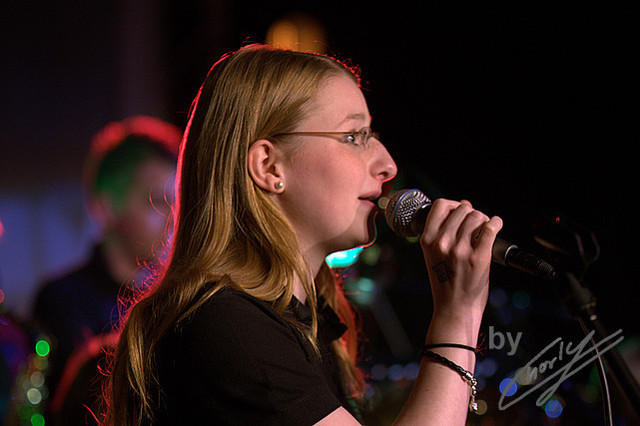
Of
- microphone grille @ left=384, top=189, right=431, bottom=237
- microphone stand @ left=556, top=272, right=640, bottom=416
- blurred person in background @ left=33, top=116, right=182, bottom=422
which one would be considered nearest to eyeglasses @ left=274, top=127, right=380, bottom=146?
microphone grille @ left=384, top=189, right=431, bottom=237

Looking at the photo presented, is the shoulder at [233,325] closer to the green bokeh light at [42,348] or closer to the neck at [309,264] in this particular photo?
the neck at [309,264]

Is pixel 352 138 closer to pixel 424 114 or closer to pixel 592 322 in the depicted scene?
pixel 592 322

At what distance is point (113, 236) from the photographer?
105 inches

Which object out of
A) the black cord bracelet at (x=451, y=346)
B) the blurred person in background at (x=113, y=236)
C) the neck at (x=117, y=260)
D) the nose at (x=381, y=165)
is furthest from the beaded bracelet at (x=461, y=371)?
the neck at (x=117, y=260)

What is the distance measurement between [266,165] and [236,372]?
488 mm

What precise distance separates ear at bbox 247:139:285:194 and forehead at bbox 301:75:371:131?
10 cm

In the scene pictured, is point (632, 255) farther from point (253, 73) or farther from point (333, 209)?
point (253, 73)

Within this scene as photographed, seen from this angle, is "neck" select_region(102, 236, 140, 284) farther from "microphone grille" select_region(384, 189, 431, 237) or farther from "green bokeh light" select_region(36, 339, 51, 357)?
"microphone grille" select_region(384, 189, 431, 237)

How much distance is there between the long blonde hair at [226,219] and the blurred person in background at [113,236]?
4.49 ft

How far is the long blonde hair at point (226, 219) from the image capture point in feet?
3.42

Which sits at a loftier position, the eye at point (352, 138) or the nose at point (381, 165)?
the eye at point (352, 138)

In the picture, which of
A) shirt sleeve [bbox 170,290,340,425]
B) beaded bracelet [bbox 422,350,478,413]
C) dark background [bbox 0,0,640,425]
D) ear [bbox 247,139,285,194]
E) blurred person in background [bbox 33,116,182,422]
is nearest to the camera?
shirt sleeve [bbox 170,290,340,425]

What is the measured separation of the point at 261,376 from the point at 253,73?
26.6 inches

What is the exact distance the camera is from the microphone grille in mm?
1210
